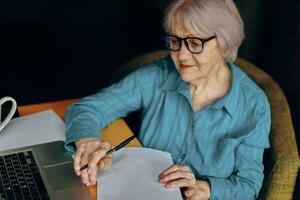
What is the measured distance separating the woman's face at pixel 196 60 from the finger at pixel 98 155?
354mm

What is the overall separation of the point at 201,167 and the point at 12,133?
23.5 inches

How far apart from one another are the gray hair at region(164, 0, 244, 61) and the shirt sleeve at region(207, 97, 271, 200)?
260 millimetres

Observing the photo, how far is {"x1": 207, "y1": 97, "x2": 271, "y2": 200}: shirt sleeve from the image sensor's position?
142 centimetres

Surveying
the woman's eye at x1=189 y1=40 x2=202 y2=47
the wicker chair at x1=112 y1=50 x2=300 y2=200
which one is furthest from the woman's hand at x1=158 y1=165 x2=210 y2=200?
the woman's eye at x1=189 y1=40 x2=202 y2=47

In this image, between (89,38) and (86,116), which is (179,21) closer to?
(86,116)

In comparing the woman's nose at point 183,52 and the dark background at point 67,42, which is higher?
the woman's nose at point 183,52

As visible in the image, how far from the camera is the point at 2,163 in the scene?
135 cm

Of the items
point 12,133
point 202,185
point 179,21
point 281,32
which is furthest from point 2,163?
point 281,32

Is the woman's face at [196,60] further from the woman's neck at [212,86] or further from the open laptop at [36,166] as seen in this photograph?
the open laptop at [36,166]

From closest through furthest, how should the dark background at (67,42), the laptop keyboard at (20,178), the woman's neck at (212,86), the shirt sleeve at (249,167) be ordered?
the laptop keyboard at (20,178) < the shirt sleeve at (249,167) < the woman's neck at (212,86) < the dark background at (67,42)

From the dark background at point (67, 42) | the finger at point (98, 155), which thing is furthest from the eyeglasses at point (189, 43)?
the dark background at point (67, 42)

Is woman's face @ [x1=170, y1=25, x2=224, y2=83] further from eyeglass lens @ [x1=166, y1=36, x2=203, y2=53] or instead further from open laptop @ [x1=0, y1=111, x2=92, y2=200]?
open laptop @ [x1=0, y1=111, x2=92, y2=200]

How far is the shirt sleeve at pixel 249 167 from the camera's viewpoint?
142 cm

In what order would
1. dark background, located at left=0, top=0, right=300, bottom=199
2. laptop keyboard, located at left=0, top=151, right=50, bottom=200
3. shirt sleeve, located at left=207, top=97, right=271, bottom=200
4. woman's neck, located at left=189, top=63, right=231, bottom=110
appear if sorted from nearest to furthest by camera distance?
laptop keyboard, located at left=0, top=151, right=50, bottom=200 → shirt sleeve, located at left=207, top=97, right=271, bottom=200 → woman's neck, located at left=189, top=63, right=231, bottom=110 → dark background, located at left=0, top=0, right=300, bottom=199
